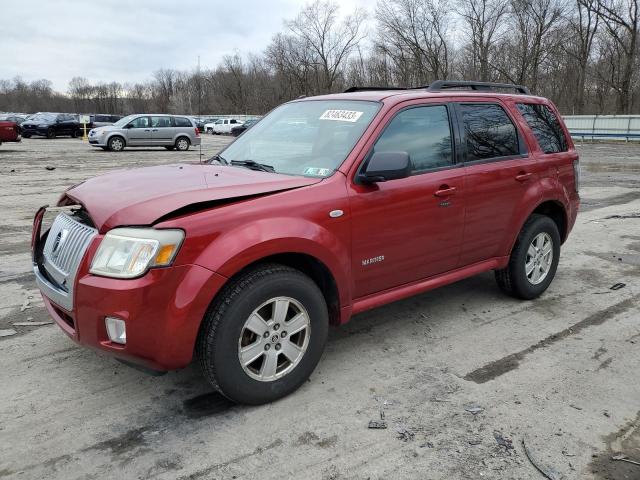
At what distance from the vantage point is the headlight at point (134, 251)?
8.76ft

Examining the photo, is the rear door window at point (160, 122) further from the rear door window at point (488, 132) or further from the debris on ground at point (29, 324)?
the rear door window at point (488, 132)

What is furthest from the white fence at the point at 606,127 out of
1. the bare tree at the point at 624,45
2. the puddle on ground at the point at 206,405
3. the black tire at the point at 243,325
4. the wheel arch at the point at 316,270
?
the puddle on ground at the point at 206,405

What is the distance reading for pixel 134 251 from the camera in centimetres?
270

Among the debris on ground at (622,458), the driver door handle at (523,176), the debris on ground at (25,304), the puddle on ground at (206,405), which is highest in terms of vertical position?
the driver door handle at (523,176)

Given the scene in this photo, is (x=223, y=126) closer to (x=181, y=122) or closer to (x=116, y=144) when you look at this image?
(x=181, y=122)

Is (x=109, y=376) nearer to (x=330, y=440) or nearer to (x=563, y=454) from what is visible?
(x=330, y=440)

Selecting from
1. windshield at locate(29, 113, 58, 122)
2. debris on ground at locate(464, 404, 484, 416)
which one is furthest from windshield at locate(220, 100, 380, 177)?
windshield at locate(29, 113, 58, 122)

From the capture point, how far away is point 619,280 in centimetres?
555

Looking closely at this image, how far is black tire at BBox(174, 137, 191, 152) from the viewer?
25234 millimetres

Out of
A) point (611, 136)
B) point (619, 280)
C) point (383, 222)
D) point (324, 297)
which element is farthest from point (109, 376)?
point (611, 136)

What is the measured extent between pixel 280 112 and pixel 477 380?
2.67m

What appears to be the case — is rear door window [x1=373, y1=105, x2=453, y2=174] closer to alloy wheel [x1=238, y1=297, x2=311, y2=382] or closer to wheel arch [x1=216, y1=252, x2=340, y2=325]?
wheel arch [x1=216, y1=252, x2=340, y2=325]

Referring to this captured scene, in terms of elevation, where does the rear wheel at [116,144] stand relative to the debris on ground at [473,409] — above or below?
above

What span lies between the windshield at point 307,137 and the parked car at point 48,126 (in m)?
35.6
